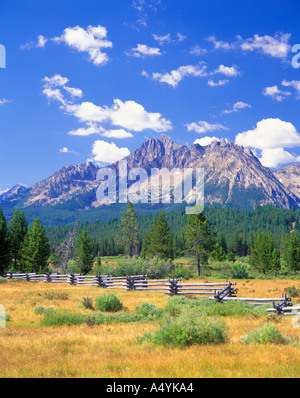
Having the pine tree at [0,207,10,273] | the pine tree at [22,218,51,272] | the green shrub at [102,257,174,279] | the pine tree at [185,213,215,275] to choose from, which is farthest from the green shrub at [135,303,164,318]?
the pine tree at [22,218,51,272]

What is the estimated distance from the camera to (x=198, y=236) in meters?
47.9

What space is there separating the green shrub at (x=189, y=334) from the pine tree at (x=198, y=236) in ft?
128

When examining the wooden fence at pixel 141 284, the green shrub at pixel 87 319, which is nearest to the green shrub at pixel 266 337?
the green shrub at pixel 87 319

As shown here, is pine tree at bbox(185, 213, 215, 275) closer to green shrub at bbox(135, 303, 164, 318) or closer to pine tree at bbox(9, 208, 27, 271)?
pine tree at bbox(9, 208, 27, 271)

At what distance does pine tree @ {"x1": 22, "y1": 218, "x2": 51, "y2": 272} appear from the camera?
154 feet

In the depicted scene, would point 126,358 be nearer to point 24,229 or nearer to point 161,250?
point 24,229

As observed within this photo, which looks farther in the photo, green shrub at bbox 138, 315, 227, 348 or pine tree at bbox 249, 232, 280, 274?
pine tree at bbox 249, 232, 280, 274

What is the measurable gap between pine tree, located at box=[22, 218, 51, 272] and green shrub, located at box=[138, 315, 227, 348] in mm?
41528

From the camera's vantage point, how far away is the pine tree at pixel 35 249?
46844 millimetres

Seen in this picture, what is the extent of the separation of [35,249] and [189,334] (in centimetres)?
4249

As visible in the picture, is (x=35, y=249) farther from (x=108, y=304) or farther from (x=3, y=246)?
(x=108, y=304)

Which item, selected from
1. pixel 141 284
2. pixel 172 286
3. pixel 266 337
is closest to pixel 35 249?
pixel 141 284

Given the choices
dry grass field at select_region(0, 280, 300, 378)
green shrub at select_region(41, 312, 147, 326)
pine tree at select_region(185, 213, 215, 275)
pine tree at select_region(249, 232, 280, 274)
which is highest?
pine tree at select_region(185, 213, 215, 275)
